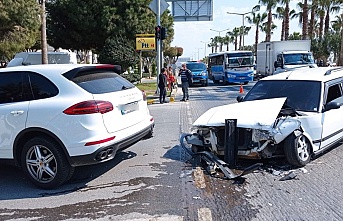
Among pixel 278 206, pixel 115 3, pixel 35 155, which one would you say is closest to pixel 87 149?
pixel 35 155

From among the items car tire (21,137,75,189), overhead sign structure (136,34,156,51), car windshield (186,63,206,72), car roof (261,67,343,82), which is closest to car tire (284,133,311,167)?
car roof (261,67,343,82)

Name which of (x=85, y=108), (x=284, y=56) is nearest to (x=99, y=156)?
(x=85, y=108)

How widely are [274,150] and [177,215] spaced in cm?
221

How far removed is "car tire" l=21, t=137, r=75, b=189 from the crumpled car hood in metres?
2.23

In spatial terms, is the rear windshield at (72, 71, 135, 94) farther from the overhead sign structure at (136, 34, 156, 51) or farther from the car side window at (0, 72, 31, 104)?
the overhead sign structure at (136, 34, 156, 51)

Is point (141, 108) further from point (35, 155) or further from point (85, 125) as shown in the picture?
point (35, 155)

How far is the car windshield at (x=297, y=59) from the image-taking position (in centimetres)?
2425

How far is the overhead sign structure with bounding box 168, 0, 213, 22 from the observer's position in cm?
3181

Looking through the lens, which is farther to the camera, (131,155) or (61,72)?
(131,155)

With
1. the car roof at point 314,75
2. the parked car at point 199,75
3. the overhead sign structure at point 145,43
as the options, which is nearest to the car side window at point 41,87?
the car roof at point 314,75

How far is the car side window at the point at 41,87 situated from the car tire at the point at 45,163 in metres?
0.62

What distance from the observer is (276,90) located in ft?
22.7

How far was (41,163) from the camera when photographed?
5.34 m

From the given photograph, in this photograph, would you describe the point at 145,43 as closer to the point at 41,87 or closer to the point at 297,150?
the point at 41,87
